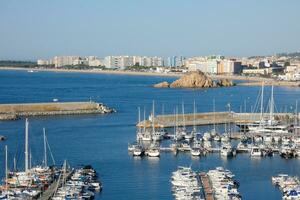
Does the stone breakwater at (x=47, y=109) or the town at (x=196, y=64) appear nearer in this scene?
the stone breakwater at (x=47, y=109)

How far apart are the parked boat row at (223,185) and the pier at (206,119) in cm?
859

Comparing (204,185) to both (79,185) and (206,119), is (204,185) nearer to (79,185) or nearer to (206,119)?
(79,185)

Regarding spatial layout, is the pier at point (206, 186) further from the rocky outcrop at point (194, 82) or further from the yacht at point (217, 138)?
the rocky outcrop at point (194, 82)

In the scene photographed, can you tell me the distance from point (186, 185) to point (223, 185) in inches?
27.3

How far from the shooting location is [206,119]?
2462cm

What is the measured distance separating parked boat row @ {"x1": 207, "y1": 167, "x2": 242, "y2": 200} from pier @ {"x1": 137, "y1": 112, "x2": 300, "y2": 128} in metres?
8.59

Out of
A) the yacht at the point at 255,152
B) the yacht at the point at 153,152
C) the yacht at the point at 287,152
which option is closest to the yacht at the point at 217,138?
the yacht at the point at 255,152

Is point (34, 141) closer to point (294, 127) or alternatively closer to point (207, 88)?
point (294, 127)

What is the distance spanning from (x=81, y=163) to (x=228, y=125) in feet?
28.0

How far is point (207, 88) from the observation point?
52656 millimetres

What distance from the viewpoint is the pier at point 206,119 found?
906 inches

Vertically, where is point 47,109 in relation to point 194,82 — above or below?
above

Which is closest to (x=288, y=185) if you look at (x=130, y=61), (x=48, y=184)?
(x=48, y=184)

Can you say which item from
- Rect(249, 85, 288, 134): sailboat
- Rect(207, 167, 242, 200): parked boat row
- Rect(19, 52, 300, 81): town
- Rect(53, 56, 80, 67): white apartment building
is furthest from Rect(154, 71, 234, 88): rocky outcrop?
Rect(53, 56, 80, 67): white apartment building
